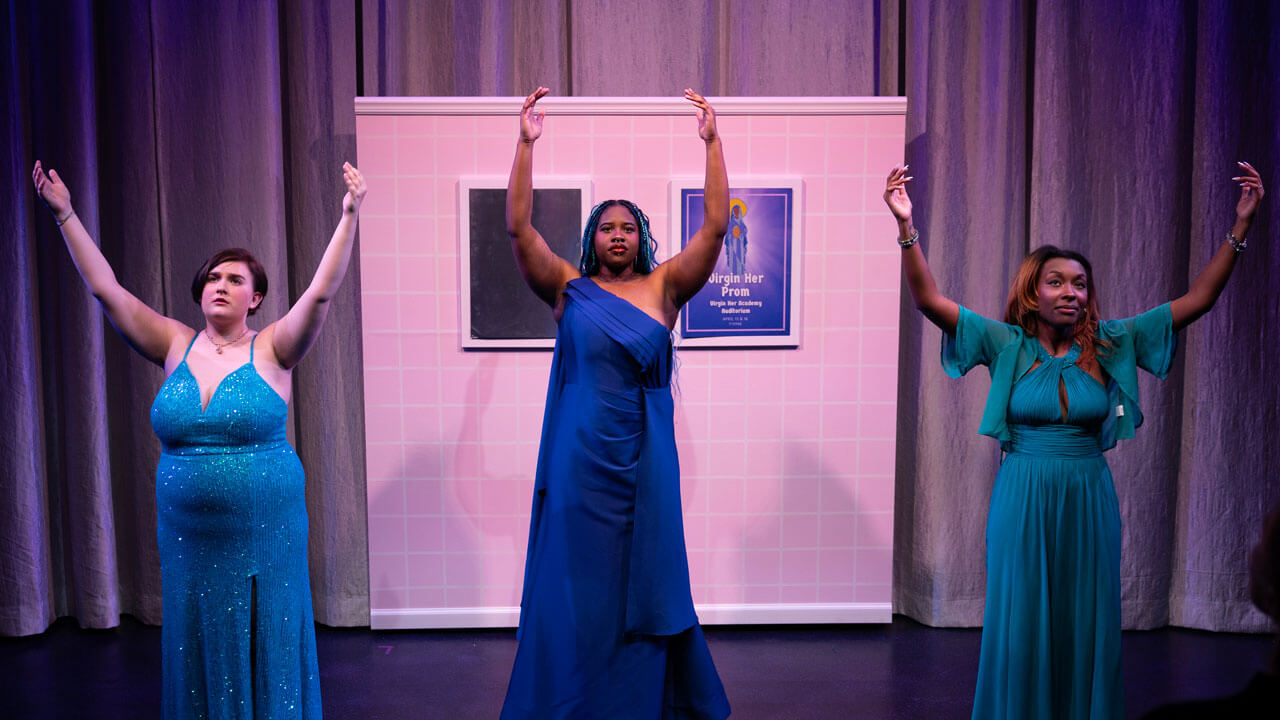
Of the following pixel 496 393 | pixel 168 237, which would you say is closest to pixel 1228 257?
pixel 496 393

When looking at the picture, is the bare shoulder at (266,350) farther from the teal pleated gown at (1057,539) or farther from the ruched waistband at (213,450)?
the teal pleated gown at (1057,539)

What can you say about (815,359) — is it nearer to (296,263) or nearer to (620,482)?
(620,482)

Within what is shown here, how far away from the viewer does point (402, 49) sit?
3.96 metres

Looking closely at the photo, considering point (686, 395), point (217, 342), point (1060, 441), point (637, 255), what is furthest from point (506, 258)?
point (1060, 441)

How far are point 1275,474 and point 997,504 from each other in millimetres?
2308

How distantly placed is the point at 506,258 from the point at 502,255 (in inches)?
0.8

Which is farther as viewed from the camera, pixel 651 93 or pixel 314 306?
pixel 651 93

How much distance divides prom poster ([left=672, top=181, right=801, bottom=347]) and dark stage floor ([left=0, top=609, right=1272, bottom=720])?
1.31m

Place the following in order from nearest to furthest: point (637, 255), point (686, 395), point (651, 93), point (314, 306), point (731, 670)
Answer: point (314, 306) < point (637, 255) < point (731, 670) < point (686, 395) < point (651, 93)

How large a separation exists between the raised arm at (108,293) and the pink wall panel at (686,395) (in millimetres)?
1133

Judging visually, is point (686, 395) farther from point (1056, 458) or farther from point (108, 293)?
point (108, 293)

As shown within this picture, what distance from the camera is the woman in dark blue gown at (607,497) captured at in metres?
2.49

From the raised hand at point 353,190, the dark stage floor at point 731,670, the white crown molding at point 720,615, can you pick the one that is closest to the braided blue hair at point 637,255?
the raised hand at point 353,190

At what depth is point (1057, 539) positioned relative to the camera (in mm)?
2482
